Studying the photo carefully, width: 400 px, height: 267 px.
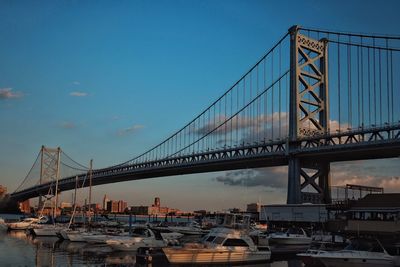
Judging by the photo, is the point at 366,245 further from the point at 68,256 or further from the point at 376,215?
the point at 68,256

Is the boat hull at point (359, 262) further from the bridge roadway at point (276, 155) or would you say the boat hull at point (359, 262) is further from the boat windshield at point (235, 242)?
the bridge roadway at point (276, 155)

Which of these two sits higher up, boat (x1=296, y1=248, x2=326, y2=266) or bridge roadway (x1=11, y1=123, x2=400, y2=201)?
bridge roadway (x1=11, y1=123, x2=400, y2=201)

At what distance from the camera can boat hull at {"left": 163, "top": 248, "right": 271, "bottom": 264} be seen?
28.6 m

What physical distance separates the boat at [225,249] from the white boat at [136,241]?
27.6ft

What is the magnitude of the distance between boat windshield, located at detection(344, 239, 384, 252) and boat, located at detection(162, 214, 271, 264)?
245 inches

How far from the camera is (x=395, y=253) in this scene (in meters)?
27.1

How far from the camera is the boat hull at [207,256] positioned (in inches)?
1127

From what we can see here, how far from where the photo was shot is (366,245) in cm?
2678

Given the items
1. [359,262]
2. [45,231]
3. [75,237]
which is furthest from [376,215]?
[45,231]

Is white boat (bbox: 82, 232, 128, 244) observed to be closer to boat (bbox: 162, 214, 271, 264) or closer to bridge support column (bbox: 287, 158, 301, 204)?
boat (bbox: 162, 214, 271, 264)

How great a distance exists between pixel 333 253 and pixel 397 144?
111ft

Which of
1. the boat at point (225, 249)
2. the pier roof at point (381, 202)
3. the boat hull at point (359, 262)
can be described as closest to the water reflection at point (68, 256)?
the boat at point (225, 249)

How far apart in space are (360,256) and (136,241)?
58.5 ft

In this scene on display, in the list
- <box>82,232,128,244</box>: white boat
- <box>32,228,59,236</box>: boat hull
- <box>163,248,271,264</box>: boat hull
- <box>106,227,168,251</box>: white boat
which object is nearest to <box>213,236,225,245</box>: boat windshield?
<box>163,248,271,264</box>: boat hull
